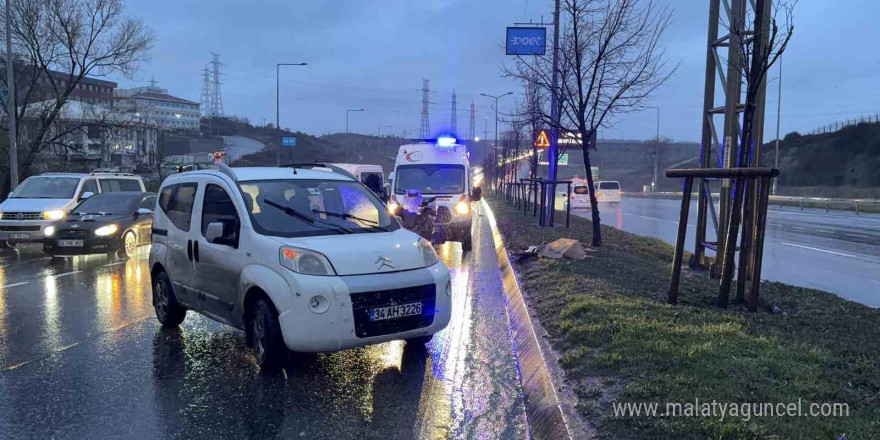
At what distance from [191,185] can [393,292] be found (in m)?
2.93

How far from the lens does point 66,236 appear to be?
12766mm

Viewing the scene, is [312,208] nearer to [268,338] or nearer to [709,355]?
[268,338]

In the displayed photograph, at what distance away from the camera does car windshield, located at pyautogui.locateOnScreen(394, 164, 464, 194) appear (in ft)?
49.4

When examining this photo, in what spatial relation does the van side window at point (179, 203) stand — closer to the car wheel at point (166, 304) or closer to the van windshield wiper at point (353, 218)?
the car wheel at point (166, 304)

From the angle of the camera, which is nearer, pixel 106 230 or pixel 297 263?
pixel 297 263

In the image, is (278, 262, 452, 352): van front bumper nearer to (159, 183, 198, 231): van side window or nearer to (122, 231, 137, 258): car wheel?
(159, 183, 198, 231): van side window

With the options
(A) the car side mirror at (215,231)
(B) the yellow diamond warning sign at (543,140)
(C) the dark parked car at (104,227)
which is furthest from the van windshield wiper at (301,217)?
(B) the yellow diamond warning sign at (543,140)

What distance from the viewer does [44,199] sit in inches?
583

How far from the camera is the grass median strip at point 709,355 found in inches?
147

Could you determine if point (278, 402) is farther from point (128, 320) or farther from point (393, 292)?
point (128, 320)

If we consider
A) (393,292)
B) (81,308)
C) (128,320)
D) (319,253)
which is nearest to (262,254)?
(319,253)

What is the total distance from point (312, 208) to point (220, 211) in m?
0.92

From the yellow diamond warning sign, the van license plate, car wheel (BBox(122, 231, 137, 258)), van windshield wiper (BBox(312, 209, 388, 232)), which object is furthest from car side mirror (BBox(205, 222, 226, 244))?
the yellow diamond warning sign

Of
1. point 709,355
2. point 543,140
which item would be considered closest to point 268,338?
point 709,355
